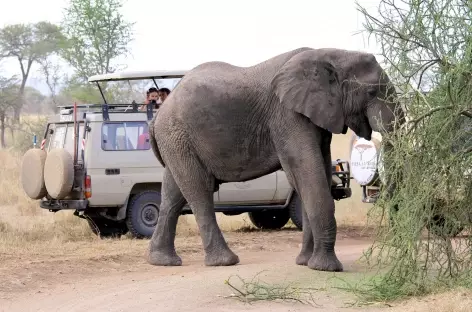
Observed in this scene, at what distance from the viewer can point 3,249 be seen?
14.5m

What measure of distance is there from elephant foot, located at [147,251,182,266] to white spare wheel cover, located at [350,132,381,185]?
396 centimetres

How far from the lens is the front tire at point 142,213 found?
54.1 ft

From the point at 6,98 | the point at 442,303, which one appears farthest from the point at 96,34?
the point at 442,303

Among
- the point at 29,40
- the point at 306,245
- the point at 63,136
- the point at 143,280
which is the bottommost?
the point at 143,280

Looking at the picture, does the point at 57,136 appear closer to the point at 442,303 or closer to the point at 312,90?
the point at 312,90

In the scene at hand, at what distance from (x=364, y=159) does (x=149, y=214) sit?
334cm

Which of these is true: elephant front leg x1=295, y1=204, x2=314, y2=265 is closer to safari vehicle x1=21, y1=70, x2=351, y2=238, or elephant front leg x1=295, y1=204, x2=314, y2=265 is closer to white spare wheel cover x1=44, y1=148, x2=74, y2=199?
safari vehicle x1=21, y1=70, x2=351, y2=238

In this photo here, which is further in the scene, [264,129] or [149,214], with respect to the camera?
[149,214]

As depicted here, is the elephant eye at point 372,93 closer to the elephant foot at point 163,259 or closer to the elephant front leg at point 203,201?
the elephant front leg at point 203,201

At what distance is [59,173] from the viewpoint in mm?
15367

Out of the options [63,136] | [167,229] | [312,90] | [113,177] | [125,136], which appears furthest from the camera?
[63,136]

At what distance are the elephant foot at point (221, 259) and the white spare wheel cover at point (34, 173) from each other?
3.99 meters

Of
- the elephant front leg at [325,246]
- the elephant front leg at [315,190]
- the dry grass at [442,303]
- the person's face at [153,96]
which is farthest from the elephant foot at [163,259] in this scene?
the person's face at [153,96]

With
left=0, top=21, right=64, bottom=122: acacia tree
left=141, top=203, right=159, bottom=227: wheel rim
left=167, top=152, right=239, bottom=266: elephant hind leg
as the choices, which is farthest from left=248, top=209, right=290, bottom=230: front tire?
left=0, top=21, right=64, bottom=122: acacia tree
